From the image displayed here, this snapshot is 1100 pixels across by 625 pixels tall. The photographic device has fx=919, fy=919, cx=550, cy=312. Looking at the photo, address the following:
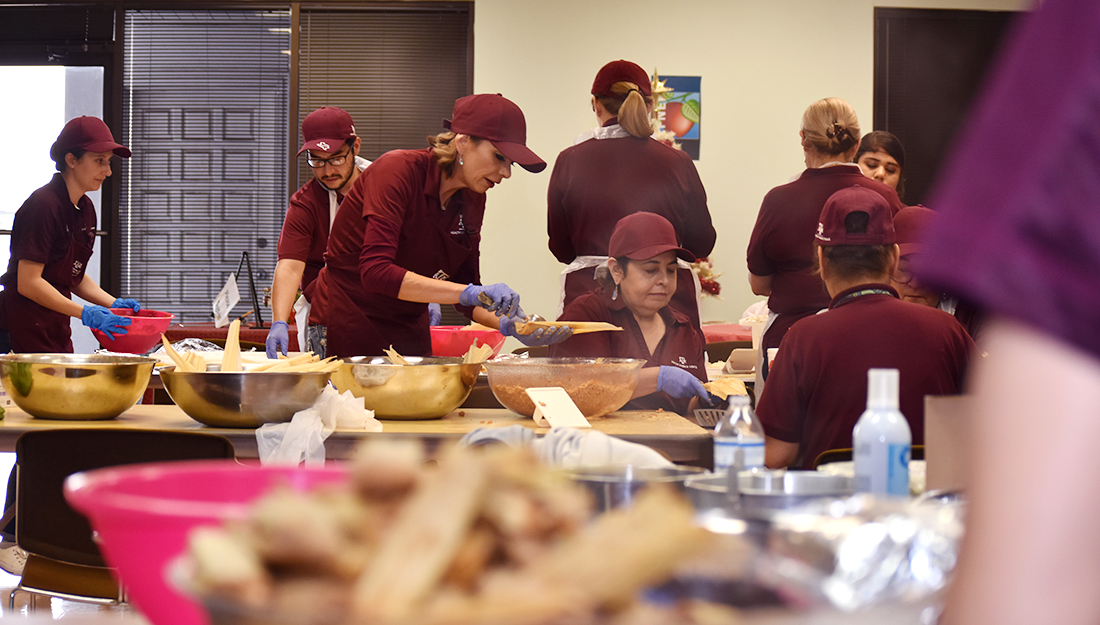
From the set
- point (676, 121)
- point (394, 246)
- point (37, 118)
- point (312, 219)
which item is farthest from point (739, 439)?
point (37, 118)

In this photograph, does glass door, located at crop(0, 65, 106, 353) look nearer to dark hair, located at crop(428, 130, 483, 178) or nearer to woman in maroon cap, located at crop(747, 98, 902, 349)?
dark hair, located at crop(428, 130, 483, 178)

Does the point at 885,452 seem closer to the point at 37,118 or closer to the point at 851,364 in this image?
the point at 851,364

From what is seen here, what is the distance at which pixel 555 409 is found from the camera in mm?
1914

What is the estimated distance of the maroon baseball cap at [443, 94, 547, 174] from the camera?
2721 mm

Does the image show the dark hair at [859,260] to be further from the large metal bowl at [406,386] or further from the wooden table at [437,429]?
the large metal bowl at [406,386]

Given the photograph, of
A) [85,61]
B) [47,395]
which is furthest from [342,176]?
[85,61]

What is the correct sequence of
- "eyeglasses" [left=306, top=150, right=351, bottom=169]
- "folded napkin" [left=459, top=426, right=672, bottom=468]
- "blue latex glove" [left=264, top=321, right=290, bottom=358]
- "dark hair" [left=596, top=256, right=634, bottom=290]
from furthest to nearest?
"eyeglasses" [left=306, top=150, right=351, bottom=169] < "blue latex glove" [left=264, top=321, right=290, bottom=358] < "dark hair" [left=596, top=256, right=634, bottom=290] < "folded napkin" [left=459, top=426, right=672, bottom=468]

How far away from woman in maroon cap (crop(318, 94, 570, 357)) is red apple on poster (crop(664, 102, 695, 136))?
10.7 ft

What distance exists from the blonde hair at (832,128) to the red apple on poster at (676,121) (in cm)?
293

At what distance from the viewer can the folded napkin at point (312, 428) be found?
1.79m

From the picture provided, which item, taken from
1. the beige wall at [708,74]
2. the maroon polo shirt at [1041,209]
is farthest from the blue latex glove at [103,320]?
the maroon polo shirt at [1041,209]

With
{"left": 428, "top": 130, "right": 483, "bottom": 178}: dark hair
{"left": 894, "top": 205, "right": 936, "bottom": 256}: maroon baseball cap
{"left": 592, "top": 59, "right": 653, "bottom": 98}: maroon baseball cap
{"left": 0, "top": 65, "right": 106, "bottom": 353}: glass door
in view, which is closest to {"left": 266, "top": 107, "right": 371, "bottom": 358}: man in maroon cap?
{"left": 428, "top": 130, "right": 483, "bottom": 178}: dark hair

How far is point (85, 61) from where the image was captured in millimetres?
6320

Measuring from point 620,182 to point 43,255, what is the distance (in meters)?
2.11
